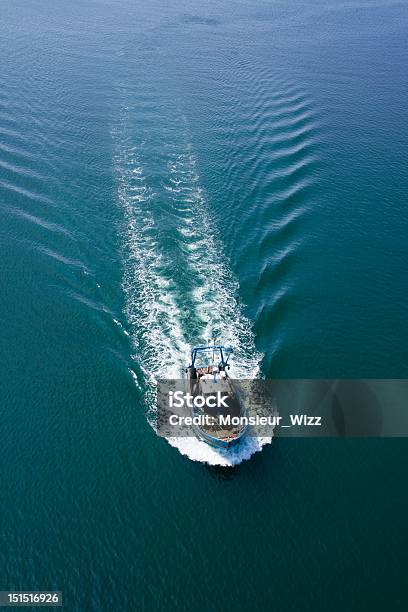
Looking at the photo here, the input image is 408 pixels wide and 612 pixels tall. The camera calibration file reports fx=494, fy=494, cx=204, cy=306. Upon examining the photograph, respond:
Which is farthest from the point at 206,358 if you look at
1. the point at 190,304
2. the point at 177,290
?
the point at 177,290

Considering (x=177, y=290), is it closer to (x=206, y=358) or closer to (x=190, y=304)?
(x=190, y=304)

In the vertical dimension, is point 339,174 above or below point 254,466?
above

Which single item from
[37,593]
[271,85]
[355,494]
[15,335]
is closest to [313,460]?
[355,494]

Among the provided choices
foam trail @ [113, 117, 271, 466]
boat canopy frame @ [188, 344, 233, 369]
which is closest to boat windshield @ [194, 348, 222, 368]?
boat canopy frame @ [188, 344, 233, 369]

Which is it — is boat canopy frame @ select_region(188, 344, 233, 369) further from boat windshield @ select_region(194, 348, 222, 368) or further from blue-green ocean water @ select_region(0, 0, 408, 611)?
blue-green ocean water @ select_region(0, 0, 408, 611)

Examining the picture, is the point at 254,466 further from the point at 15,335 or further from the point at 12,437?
the point at 15,335

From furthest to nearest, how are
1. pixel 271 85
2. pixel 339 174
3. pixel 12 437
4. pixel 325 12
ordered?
pixel 325 12 < pixel 271 85 < pixel 339 174 < pixel 12 437
